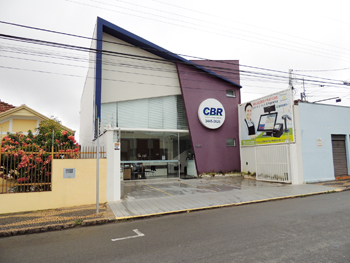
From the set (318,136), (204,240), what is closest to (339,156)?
(318,136)

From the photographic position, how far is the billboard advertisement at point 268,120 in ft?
46.9

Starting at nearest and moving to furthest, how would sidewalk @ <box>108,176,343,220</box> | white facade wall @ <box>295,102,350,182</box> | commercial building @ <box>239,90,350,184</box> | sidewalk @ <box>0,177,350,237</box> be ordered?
sidewalk @ <box>0,177,350,237</box> → sidewalk @ <box>108,176,343,220</box> → commercial building @ <box>239,90,350,184</box> → white facade wall @ <box>295,102,350,182</box>

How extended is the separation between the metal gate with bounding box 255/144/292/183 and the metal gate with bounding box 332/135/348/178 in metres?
4.28

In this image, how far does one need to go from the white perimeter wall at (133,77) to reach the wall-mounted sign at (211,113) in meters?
2.20

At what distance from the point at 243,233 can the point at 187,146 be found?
43.5 ft

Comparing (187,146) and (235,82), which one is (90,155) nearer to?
(187,146)

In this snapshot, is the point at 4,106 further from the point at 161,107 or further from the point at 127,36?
the point at 161,107

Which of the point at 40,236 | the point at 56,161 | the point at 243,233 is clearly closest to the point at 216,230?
the point at 243,233

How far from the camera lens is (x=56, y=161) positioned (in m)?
8.68

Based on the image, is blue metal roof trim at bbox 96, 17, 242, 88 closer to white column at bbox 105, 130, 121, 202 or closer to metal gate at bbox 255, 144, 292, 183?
white column at bbox 105, 130, 121, 202

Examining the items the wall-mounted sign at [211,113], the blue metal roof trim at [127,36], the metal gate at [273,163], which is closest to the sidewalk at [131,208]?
the metal gate at [273,163]

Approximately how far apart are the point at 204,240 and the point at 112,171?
5568 mm

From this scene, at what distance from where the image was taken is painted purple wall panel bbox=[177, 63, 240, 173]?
697 inches

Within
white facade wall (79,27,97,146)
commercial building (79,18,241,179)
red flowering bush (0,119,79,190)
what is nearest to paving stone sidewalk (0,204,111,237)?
red flowering bush (0,119,79,190)
